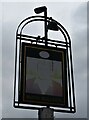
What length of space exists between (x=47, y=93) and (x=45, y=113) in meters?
0.46

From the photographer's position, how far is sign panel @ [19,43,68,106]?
7.43 metres

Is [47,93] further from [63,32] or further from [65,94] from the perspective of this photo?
[63,32]

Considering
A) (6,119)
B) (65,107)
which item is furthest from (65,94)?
(6,119)

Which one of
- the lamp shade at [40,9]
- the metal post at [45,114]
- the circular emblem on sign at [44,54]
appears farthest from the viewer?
the lamp shade at [40,9]

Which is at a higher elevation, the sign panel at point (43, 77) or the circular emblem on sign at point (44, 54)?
the circular emblem on sign at point (44, 54)

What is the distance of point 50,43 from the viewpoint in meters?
8.35

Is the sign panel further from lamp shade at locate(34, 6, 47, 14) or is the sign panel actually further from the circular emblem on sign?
lamp shade at locate(34, 6, 47, 14)

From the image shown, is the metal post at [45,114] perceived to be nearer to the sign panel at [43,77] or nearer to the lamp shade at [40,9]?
the sign panel at [43,77]

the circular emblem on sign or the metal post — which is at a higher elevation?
the circular emblem on sign

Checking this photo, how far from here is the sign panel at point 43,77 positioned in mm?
7430

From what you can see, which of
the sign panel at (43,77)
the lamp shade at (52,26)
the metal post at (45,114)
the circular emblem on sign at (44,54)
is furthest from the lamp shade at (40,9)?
the metal post at (45,114)

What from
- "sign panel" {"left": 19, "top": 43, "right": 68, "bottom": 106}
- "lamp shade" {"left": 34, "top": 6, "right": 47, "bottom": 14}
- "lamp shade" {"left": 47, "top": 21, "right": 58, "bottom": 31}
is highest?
"lamp shade" {"left": 34, "top": 6, "right": 47, "bottom": 14}

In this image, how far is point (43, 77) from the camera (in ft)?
24.7

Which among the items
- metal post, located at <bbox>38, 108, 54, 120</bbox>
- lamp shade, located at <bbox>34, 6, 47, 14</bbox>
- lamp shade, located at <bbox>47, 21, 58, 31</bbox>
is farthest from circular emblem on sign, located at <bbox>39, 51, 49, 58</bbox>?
lamp shade, located at <bbox>34, 6, 47, 14</bbox>
